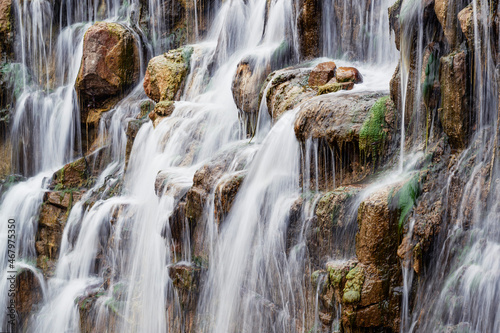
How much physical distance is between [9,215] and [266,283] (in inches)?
347

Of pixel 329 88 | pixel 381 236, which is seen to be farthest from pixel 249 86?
pixel 381 236

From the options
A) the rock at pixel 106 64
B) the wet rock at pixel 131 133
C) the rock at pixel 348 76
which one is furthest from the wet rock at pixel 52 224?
the rock at pixel 348 76

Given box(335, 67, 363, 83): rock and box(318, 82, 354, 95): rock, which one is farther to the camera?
box(335, 67, 363, 83): rock

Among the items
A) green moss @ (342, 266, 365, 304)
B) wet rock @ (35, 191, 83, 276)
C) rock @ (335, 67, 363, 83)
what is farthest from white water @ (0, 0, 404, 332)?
green moss @ (342, 266, 365, 304)

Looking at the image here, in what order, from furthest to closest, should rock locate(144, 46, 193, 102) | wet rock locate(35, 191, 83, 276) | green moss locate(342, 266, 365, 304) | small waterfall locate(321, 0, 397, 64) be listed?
rock locate(144, 46, 193, 102), wet rock locate(35, 191, 83, 276), small waterfall locate(321, 0, 397, 64), green moss locate(342, 266, 365, 304)

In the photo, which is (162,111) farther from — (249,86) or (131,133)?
(249,86)

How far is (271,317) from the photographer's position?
6.81m

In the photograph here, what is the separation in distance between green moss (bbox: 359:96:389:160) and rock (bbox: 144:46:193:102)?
678cm

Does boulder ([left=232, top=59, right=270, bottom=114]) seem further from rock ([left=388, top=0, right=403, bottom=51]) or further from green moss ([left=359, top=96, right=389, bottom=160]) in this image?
green moss ([left=359, top=96, right=389, bottom=160])

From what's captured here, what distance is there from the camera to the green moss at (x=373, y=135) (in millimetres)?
6496

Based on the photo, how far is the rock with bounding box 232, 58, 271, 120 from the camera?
32.0 feet

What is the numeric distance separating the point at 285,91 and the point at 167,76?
4.91 metres

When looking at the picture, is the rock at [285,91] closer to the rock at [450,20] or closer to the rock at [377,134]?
the rock at [377,134]

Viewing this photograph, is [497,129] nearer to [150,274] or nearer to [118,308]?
[150,274]
